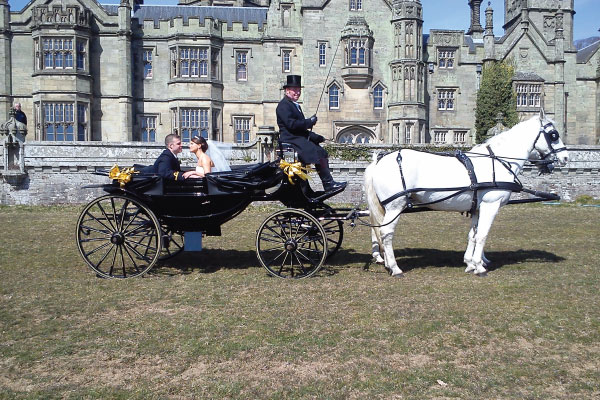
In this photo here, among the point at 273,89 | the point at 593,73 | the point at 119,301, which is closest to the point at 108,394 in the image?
the point at 119,301

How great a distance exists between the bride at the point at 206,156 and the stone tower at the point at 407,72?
3043 centimetres

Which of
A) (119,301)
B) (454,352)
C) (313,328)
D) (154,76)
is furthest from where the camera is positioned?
(154,76)

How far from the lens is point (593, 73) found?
144ft

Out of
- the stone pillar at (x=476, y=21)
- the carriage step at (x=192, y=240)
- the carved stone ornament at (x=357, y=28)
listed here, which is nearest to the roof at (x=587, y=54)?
the stone pillar at (x=476, y=21)

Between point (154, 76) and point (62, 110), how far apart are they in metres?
6.42

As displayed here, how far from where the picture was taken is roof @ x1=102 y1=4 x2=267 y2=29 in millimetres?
41034

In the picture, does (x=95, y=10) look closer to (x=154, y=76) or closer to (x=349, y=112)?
(x=154, y=76)

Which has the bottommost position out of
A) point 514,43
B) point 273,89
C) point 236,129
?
point 236,129

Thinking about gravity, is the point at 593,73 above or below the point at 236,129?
above

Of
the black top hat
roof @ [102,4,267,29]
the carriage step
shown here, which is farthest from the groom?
roof @ [102,4,267,29]

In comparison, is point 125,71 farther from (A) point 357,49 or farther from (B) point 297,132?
(B) point 297,132

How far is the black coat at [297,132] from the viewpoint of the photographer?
28.9 ft

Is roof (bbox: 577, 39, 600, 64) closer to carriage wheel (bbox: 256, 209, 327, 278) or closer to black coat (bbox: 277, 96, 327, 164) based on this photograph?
black coat (bbox: 277, 96, 327, 164)

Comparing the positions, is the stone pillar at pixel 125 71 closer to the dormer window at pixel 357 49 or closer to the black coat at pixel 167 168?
the dormer window at pixel 357 49
